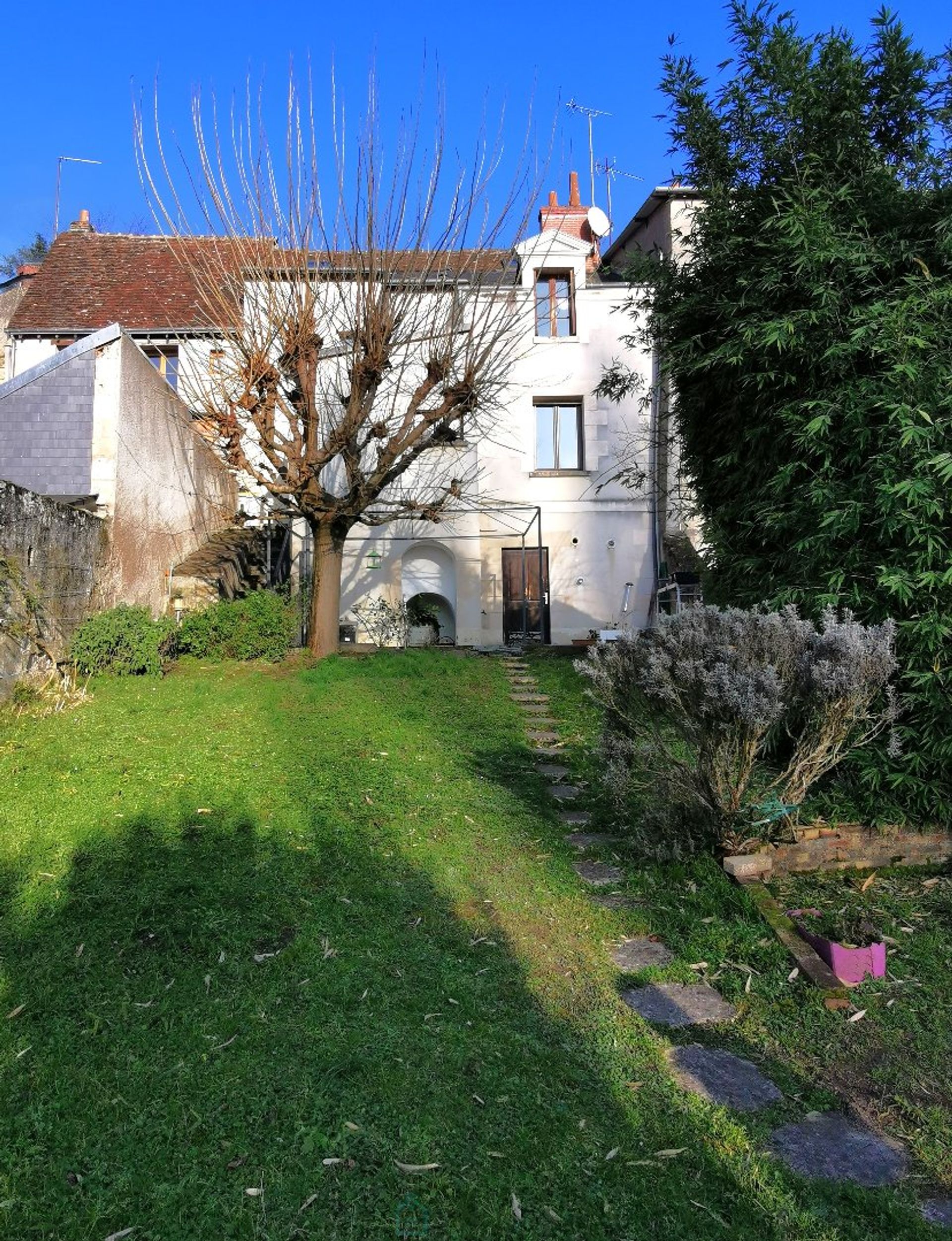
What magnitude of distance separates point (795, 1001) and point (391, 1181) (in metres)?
1.86

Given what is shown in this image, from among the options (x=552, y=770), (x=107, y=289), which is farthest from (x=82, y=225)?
(x=552, y=770)

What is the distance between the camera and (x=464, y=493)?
50.3 ft

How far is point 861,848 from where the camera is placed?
4785mm

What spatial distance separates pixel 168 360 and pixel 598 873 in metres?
14.4

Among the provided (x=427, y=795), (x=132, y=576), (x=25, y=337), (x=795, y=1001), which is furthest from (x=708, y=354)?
(x=25, y=337)

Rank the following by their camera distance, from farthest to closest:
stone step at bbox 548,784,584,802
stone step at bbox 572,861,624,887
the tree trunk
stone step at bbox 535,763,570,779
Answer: the tree trunk, stone step at bbox 535,763,570,779, stone step at bbox 548,784,584,802, stone step at bbox 572,861,624,887

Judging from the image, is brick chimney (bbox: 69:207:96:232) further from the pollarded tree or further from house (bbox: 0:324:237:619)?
the pollarded tree

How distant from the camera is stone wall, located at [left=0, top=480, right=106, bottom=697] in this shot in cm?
773

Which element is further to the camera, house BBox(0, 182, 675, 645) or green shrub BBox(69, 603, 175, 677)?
house BBox(0, 182, 675, 645)

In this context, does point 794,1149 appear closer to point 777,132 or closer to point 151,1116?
point 151,1116

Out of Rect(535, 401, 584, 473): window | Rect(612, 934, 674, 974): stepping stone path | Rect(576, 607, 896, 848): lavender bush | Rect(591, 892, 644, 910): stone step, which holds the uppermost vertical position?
Rect(535, 401, 584, 473): window

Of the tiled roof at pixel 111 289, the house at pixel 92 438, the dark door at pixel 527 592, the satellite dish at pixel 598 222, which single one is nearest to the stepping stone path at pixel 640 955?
the house at pixel 92 438

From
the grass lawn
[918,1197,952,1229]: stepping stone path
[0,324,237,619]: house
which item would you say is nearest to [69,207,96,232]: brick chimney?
[0,324,237,619]: house

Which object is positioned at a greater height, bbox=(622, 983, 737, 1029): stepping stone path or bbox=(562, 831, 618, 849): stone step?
bbox=(562, 831, 618, 849): stone step
